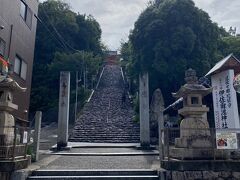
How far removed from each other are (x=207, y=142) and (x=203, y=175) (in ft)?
3.51

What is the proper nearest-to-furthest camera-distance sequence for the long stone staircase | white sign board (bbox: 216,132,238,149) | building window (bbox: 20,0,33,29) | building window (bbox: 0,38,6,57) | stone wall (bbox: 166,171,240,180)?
stone wall (bbox: 166,171,240,180)
white sign board (bbox: 216,132,238,149)
building window (bbox: 0,38,6,57)
building window (bbox: 20,0,33,29)
the long stone staircase

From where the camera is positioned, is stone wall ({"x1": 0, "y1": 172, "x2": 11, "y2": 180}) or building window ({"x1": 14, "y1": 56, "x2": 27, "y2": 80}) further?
building window ({"x1": 14, "y1": 56, "x2": 27, "y2": 80})

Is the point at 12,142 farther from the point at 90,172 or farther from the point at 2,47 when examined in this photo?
the point at 2,47

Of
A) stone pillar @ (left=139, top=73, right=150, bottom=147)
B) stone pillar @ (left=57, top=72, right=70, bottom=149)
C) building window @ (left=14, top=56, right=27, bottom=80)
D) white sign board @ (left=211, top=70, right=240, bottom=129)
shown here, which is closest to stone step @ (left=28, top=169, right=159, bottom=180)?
white sign board @ (left=211, top=70, right=240, bottom=129)

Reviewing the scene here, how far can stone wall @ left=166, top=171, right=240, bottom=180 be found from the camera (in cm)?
691

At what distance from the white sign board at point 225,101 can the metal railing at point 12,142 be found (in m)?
7.54

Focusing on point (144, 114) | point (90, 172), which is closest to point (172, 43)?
point (144, 114)

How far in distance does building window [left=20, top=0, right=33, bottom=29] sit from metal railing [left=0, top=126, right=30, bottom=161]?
12320 millimetres

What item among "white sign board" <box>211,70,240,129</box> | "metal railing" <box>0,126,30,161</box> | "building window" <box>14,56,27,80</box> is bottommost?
"metal railing" <box>0,126,30,161</box>

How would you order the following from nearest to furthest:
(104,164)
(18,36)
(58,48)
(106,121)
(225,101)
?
(104,164) → (225,101) → (18,36) → (106,121) → (58,48)

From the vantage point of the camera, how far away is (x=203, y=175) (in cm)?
691

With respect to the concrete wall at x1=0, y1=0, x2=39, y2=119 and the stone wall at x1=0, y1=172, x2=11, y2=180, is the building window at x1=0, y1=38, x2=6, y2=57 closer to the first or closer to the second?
the concrete wall at x1=0, y1=0, x2=39, y2=119

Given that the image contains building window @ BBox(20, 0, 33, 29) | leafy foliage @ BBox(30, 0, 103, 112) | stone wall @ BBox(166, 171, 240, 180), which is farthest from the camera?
leafy foliage @ BBox(30, 0, 103, 112)

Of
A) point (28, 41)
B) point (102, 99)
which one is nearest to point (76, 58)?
point (102, 99)
